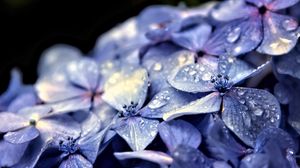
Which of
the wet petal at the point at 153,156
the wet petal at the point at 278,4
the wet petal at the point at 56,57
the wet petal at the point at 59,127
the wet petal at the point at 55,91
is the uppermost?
the wet petal at the point at 278,4

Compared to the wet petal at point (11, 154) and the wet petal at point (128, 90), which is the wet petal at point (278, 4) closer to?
the wet petal at point (128, 90)

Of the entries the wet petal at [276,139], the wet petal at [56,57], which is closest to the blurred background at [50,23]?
the wet petal at [56,57]

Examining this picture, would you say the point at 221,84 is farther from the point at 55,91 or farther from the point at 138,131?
the point at 55,91

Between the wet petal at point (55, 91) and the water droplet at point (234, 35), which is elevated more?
the water droplet at point (234, 35)

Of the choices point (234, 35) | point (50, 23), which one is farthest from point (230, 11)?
point (50, 23)

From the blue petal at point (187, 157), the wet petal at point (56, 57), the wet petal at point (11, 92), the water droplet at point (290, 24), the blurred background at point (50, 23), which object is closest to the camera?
the blue petal at point (187, 157)

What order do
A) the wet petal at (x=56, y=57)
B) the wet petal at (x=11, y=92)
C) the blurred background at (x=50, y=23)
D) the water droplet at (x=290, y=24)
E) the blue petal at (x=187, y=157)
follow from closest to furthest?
the blue petal at (x=187, y=157) → the water droplet at (x=290, y=24) → the wet petal at (x=11, y=92) → the wet petal at (x=56, y=57) → the blurred background at (x=50, y=23)

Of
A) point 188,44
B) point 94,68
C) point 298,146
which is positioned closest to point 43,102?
point 94,68
